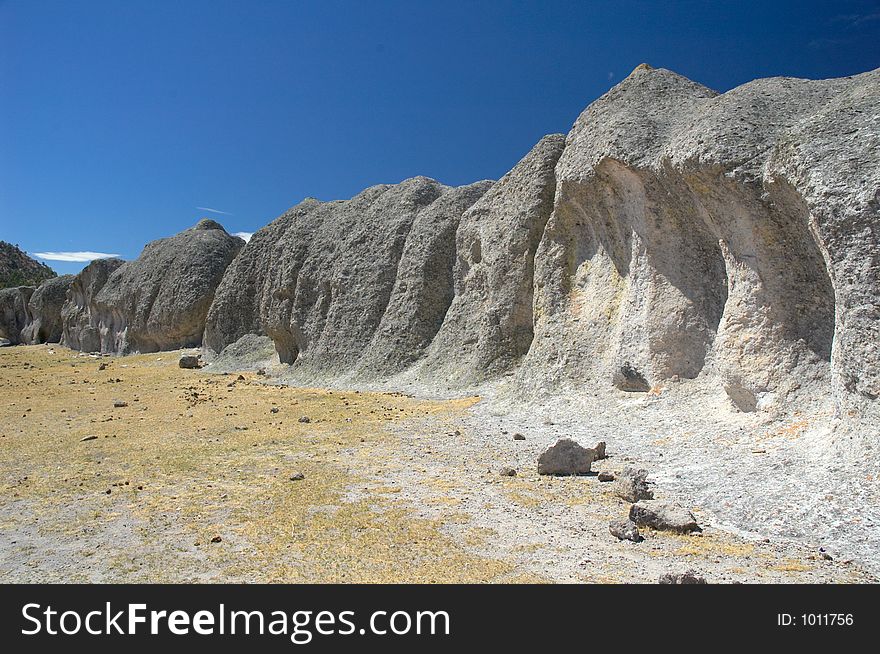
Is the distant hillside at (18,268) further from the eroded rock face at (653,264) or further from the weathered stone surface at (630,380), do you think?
the weathered stone surface at (630,380)

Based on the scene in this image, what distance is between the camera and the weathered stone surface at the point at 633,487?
7992 millimetres

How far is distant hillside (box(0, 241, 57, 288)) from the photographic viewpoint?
10019 centimetres

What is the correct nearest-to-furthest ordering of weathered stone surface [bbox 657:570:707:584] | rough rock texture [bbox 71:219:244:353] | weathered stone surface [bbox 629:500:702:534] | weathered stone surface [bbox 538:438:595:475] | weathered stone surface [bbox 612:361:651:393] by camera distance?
weathered stone surface [bbox 657:570:707:584], weathered stone surface [bbox 629:500:702:534], weathered stone surface [bbox 538:438:595:475], weathered stone surface [bbox 612:361:651:393], rough rock texture [bbox 71:219:244:353]

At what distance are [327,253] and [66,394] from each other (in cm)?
1340

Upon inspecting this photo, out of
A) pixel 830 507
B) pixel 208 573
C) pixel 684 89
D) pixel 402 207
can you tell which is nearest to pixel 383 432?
pixel 208 573

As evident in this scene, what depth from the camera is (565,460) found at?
9.57 meters

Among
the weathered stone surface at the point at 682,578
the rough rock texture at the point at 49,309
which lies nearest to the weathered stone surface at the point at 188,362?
the weathered stone surface at the point at 682,578

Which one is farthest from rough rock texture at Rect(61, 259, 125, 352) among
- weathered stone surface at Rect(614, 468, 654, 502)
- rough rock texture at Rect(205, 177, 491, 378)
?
weathered stone surface at Rect(614, 468, 654, 502)

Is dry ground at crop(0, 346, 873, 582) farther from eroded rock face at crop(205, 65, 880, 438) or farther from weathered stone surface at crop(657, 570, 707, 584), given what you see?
eroded rock face at crop(205, 65, 880, 438)

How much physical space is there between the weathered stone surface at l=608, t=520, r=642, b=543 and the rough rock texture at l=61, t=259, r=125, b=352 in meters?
53.5

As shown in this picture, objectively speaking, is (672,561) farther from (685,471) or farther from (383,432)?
(383,432)

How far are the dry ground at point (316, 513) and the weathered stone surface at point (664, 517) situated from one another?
0.16m

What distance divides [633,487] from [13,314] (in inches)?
3121

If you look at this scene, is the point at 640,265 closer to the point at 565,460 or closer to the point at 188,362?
the point at 565,460
